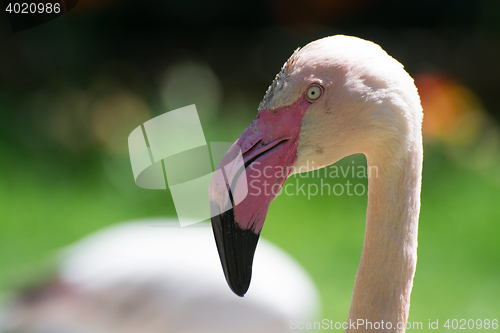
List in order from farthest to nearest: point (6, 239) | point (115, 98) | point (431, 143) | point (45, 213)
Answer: point (115, 98)
point (431, 143)
point (45, 213)
point (6, 239)

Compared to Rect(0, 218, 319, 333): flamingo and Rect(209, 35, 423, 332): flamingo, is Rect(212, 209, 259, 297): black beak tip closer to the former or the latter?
Rect(209, 35, 423, 332): flamingo

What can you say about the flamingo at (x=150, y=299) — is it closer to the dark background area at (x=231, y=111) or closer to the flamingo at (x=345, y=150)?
the dark background area at (x=231, y=111)

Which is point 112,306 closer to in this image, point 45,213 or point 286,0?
point 45,213

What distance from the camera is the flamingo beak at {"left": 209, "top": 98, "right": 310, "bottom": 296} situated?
1.27 m

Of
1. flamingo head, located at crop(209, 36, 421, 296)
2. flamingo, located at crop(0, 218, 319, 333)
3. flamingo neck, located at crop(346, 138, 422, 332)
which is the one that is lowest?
flamingo, located at crop(0, 218, 319, 333)

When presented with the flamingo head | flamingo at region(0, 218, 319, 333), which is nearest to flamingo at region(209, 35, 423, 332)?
the flamingo head

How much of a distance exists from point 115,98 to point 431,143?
3116 mm

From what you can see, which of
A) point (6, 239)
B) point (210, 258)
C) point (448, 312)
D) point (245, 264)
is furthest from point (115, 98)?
point (245, 264)

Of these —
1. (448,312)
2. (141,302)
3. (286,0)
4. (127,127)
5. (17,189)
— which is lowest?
(448,312)

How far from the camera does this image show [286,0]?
5.12 meters

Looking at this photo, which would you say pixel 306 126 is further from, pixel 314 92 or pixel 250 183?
pixel 250 183

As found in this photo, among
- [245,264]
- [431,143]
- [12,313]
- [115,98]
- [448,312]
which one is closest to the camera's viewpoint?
[245,264]

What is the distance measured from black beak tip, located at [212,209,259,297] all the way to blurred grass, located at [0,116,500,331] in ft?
6.24

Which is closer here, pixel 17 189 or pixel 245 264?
pixel 245 264
